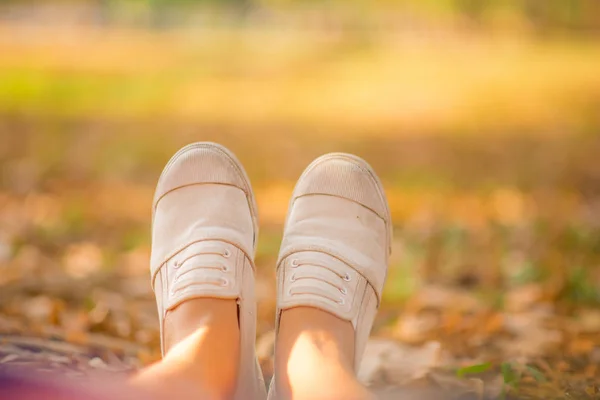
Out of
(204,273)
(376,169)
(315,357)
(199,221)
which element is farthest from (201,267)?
(376,169)

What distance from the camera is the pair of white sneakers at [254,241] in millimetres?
1245

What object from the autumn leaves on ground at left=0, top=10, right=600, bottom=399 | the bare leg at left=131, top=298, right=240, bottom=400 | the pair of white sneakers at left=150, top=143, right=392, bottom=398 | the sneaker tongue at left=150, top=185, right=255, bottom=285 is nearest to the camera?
the bare leg at left=131, top=298, right=240, bottom=400

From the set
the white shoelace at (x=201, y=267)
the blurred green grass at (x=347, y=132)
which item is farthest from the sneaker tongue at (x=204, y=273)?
the blurred green grass at (x=347, y=132)

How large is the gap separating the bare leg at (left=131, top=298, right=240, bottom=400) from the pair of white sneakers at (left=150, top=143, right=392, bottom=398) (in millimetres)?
22

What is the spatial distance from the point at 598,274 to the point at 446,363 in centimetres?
114

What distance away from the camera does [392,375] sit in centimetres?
148

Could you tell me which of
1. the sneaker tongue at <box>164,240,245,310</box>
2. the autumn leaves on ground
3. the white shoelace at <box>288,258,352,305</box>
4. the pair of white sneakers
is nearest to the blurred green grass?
the autumn leaves on ground

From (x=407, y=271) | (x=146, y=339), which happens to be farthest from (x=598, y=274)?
(x=146, y=339)

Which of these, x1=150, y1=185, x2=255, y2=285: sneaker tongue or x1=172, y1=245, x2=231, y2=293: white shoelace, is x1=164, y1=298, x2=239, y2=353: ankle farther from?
x1=150, y1=185, x2=255, y2=285: sneaker tongue

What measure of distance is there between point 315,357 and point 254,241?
1.21 feet

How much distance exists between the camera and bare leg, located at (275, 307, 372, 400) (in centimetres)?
103

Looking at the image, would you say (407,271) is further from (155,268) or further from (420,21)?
(420,21)

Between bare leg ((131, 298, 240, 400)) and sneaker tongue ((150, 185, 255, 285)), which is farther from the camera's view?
sneaker tongue ((150, 185, 255, 285))

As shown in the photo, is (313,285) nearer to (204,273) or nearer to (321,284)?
(321,284)
